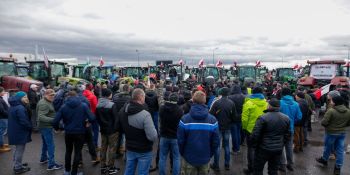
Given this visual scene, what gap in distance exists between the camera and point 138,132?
14.4 ft

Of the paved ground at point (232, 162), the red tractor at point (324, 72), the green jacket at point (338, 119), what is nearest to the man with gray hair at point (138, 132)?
the paved ground at point (232, 162)

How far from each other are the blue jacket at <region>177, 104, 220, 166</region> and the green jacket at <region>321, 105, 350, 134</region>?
10.8ft

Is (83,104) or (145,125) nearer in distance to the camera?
(145,125)

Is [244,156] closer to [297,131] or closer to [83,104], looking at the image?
[297,131]

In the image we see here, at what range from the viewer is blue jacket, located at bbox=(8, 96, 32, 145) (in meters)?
6.17

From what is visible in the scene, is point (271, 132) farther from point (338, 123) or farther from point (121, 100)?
point (121, 100)

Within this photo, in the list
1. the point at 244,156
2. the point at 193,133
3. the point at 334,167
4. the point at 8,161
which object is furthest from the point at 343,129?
the point at 8,161

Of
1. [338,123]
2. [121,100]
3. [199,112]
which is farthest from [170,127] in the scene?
[338,123]

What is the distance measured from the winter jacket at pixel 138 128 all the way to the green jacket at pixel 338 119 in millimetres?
4078

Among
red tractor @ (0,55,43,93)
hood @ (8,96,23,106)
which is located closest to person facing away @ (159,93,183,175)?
hood @ (8,96,23,106)

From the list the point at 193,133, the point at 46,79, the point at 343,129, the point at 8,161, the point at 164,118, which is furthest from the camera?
the point at 46,79

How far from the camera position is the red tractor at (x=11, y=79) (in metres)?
13.2

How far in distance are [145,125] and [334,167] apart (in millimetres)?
4789

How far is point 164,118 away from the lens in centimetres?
525
